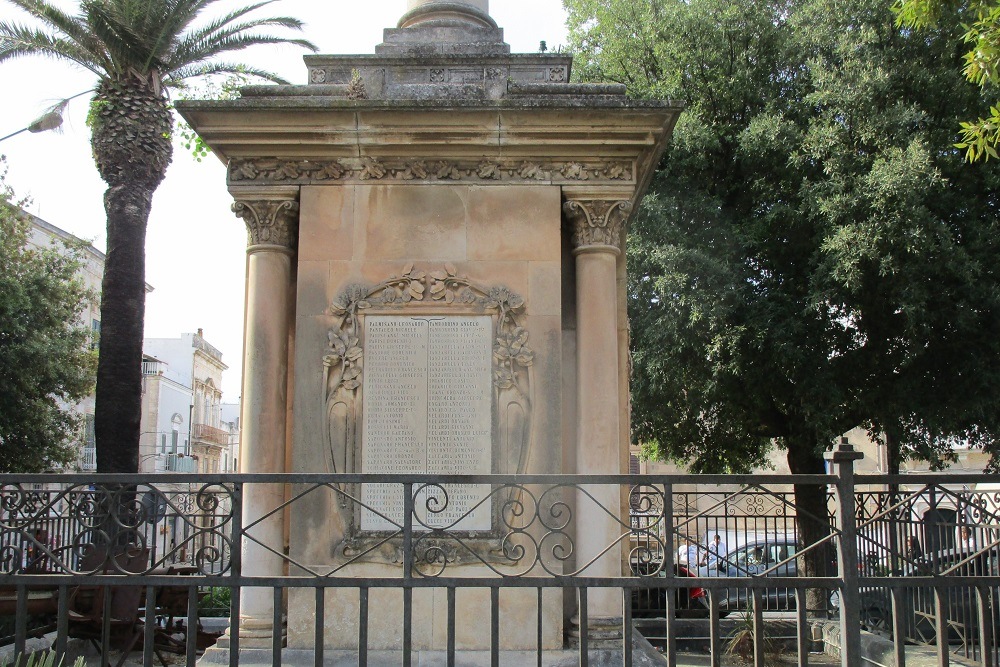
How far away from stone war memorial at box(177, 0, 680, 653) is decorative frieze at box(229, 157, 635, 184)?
0.06 feet

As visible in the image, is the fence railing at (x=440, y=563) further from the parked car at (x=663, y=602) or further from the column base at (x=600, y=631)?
the parked car at (x=663, y=602)

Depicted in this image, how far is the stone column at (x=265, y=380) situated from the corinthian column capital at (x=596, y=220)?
7.79 feet

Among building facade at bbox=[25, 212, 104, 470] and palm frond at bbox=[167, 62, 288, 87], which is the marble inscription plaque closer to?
palm frond at bbox=[167, 62, 288, 87]

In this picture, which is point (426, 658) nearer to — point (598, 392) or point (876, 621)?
point (598, 392)

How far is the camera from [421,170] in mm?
7324

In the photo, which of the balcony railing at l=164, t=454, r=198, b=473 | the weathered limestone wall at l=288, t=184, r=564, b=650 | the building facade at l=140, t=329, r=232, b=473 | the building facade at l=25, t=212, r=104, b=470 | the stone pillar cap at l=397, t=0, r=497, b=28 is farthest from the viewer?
the building facade at l=140, t=329, r=232, b=473

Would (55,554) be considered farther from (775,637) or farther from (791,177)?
(791,177)

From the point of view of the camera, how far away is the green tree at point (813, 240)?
14.4 metres

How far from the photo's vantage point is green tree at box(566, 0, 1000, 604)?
1435 cm

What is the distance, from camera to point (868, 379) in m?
16.0

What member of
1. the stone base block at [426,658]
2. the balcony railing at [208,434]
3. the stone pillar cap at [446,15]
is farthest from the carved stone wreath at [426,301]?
the balcony railing at [208,434]

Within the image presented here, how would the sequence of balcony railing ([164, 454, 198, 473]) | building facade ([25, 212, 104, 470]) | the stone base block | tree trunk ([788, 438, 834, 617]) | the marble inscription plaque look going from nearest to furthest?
the stone base block → the marble inscription plaque → tree trunk ([788, 438, 834, 617]) → building facade ([25, 212, 104, 470]) → balcony railing ([164, 454, 198, 473])

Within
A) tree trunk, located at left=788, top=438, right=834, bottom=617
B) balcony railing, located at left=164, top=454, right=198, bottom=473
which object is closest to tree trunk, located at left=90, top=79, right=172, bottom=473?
tree trunk, located at left=788, top=438, right=834, bottom=617

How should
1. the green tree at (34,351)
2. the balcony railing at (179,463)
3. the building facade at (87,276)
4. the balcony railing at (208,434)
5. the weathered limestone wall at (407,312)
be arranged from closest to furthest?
the weathered limestone wall at (407,312) < the green tree at (34,351) < the building facade at (87,276) < the balcony railing at (179,463) < the balcony railing at (208,434)
